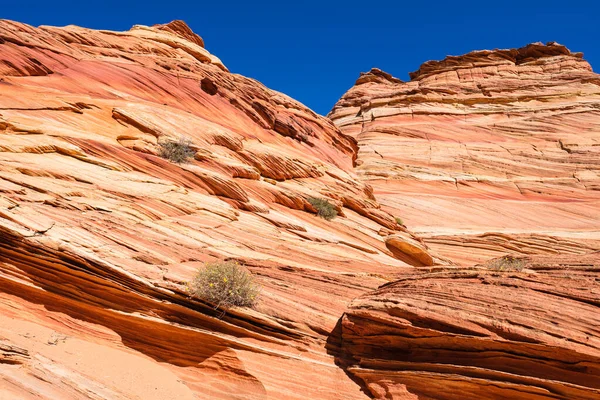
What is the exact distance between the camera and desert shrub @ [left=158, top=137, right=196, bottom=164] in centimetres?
1655

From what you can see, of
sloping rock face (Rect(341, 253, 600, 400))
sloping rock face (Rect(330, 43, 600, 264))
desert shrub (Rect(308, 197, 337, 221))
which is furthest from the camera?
sloping rock face (Rect(330, 43, 600, 264))

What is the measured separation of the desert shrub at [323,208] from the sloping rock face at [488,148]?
8407 millimetres

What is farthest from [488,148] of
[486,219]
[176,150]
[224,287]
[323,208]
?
[224,287]

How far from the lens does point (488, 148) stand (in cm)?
4094

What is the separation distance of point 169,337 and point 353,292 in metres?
4.35

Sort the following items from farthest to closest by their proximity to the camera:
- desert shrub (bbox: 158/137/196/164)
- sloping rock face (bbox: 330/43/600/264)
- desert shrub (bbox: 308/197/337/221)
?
sloping rock face (bbox: 330/43/600/264) → desert shrub (bbox: 308/197/337/221) → desert shrub (bbox: 158/137/196/164)

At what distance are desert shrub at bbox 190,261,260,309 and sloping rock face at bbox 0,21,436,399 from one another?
25 centimetres

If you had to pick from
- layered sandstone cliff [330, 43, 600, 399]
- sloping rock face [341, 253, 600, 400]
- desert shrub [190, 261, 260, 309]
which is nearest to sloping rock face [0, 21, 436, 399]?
desert shrub [190, 261, 260, 309]

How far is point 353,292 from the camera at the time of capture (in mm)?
10820

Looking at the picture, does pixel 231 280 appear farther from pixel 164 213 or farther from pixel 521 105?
pixel 521 105

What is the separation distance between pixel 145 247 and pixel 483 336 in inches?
287

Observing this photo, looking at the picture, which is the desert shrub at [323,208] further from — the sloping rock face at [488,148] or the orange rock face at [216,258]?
the sloping rock face at [488,148]

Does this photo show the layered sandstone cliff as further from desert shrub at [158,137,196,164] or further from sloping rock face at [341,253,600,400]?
desert shrub at [158,137,196,164]

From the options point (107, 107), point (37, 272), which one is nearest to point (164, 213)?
point (37, 272)
